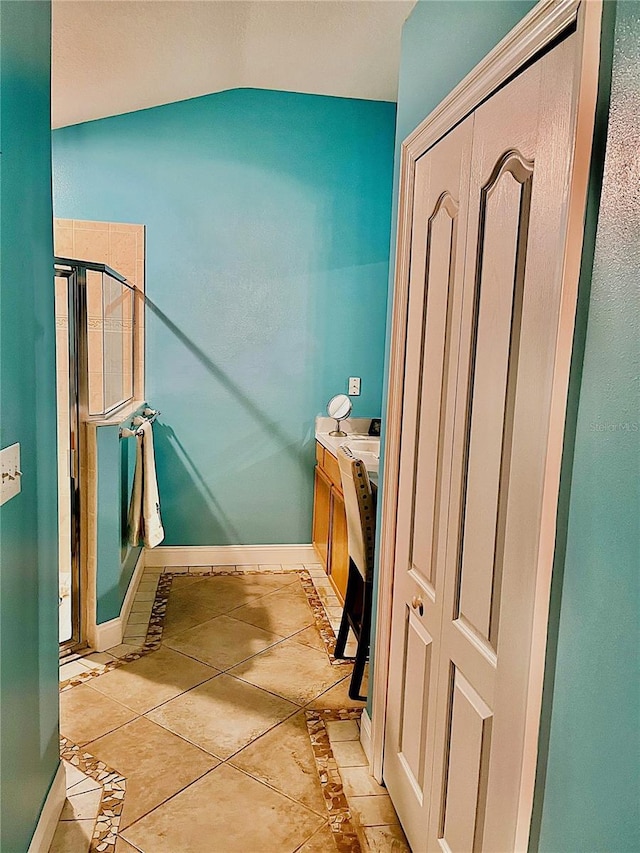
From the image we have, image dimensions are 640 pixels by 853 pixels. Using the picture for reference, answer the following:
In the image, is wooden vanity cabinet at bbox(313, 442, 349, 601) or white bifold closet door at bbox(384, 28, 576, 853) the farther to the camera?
wooden vanity cabinet at bbox(313, 442, 349, 601)

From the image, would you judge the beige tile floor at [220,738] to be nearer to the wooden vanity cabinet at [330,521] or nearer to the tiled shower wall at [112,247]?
the wooden vanity cabinet at [330,521]

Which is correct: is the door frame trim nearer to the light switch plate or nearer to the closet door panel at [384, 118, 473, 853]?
the closet door panel at [384, 118, 473, 853]

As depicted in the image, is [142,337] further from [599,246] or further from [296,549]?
[599,246]

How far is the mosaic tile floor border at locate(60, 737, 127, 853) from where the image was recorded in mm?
1945

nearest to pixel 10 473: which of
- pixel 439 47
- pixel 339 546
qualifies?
pixel 439 47

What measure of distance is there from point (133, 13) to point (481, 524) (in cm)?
256

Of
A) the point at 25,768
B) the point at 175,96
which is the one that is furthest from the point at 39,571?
the point at 175,96

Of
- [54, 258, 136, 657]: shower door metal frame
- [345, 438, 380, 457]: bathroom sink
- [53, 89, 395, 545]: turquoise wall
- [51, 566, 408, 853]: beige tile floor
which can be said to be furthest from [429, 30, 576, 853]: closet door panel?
[53, 89, 395, 545]: turquoise wall

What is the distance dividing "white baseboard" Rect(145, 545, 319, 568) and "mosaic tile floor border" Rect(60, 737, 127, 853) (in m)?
1.84

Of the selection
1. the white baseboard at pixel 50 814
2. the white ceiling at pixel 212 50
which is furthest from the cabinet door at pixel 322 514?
the white ceiling at pixel 212 50

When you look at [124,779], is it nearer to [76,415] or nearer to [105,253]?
[76,415]

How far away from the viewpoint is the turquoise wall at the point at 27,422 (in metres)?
1.50

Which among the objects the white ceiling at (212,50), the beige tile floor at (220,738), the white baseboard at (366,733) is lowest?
the beige tile floor at (220,738)

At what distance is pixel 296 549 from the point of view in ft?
14.5
